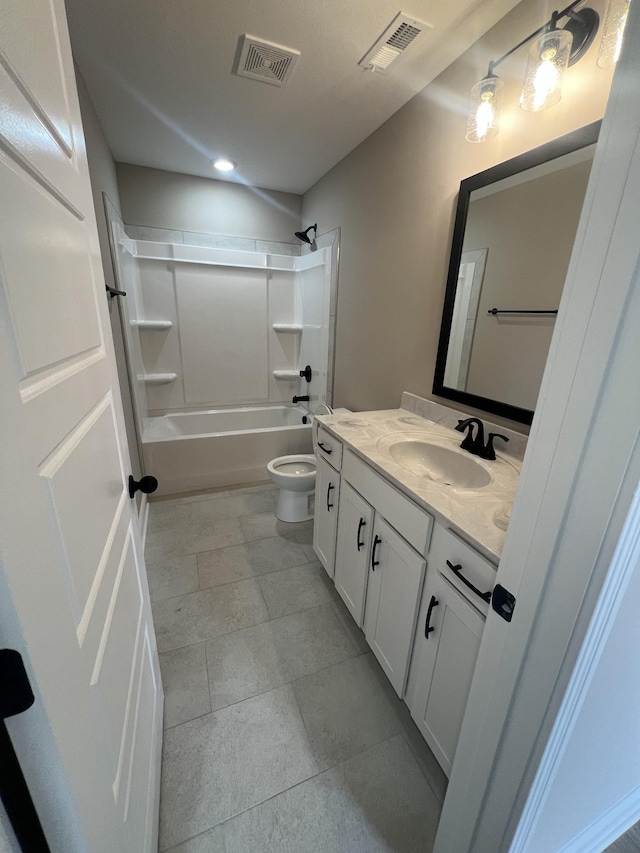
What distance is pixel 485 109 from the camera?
1.30m

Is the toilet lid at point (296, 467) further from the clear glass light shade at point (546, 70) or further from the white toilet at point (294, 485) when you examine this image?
the clear glass light shade at point (546, 70)

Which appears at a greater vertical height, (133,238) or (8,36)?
(133,238)

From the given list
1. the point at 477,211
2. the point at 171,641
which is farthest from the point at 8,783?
the point at 477,211

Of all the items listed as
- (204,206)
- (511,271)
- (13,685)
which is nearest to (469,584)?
(13,685)

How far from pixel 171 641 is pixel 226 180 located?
3.44 m

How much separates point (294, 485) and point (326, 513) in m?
0.57

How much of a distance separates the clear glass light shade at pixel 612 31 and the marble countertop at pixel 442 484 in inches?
48.9

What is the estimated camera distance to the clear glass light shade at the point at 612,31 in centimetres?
92

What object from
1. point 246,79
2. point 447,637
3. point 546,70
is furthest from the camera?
point 246,79

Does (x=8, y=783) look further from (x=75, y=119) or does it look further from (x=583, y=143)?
(x=583, y=143)

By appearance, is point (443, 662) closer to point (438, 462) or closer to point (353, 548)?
point (353, 548)

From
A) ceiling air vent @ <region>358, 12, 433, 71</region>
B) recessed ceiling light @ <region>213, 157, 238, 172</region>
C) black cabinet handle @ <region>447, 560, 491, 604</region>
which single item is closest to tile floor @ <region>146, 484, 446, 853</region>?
black cabinet handle @ <region>447, 560, 491, 604</region>

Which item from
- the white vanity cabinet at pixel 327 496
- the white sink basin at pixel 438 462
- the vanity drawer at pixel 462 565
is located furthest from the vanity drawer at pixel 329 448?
the vanity drawer at pixel 462 565

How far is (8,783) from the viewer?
0.35 metres
